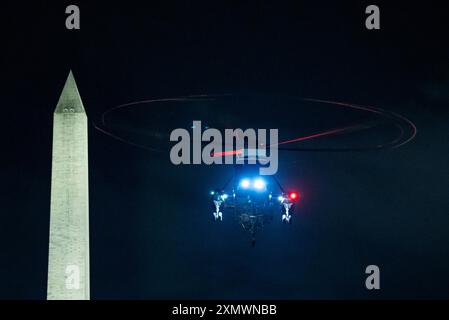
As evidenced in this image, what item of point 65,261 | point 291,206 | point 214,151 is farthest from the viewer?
point 65,261

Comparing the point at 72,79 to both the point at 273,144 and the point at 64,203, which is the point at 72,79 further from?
the point at 273,144

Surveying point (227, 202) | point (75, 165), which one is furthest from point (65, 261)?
point (227, 202)

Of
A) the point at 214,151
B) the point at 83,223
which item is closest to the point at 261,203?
the point at 214,151

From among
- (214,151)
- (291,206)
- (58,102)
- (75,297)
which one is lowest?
(75,297)

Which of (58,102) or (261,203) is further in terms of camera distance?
(58,102)

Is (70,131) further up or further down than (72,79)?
further down

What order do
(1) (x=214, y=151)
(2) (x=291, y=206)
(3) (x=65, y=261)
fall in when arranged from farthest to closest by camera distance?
(3) (x=65, y=261), (1) (x=214, y=151), (2) (x=291, y=206)
